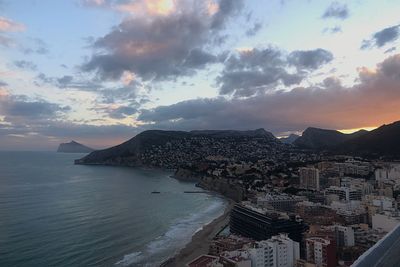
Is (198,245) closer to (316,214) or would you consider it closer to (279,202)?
(316,214)

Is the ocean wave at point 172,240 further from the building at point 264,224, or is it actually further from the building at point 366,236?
the building at point 366,236

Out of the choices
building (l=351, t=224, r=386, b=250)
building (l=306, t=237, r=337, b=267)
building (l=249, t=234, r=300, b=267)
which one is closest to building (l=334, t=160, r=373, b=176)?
building (l=351, t=224, r=386, b=250)

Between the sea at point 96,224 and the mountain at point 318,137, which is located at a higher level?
the mountain at point 318,137

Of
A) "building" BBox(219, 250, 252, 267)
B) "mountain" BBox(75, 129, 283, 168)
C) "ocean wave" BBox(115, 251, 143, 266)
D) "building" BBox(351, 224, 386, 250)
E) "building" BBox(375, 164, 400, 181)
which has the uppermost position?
"mountain" BBox(75, 129, 283, 168)

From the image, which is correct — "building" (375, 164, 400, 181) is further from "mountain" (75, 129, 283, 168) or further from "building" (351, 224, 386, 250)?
"mountain" (75, 129, 283, 168)

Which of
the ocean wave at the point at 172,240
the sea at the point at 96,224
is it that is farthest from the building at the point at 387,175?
the ocean wave at the point at 172,240

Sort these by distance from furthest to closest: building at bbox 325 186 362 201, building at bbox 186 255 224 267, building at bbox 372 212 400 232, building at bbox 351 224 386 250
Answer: building at bbox 325 186 362 201 → building at bbox 372 212 400 232 → building at bbox 351 224 386 250 → building at bbox 186 255 224 267

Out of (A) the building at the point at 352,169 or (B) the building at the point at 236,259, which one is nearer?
(B) the building at the point at 236,259

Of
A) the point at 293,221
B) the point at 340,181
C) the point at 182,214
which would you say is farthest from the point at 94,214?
the point at 340,181
